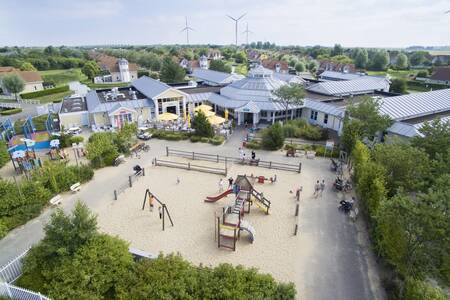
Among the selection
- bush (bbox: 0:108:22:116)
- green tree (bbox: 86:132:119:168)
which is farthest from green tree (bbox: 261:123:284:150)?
bush (bbox: 0:108:22:116)

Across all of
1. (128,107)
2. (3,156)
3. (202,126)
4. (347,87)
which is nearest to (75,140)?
(3,156)

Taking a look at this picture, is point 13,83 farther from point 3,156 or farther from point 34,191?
point 34,191

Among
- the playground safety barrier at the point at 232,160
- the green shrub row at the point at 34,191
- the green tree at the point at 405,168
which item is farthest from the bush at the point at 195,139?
the green tree at the point at 405,168

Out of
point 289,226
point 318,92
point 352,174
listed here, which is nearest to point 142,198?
point 289,226

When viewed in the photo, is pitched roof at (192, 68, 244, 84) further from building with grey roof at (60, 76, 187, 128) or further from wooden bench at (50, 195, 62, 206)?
wooden bench at (50, 195, 62, 206)

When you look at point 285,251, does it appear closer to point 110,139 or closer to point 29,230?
point 29,230

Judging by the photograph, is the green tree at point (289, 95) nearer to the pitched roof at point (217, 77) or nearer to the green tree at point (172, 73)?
the pitched roof at point (217, 77)
